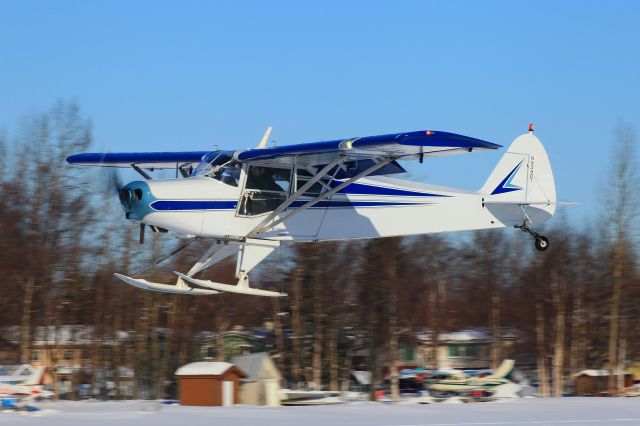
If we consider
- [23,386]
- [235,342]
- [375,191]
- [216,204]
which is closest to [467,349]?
[235,342]

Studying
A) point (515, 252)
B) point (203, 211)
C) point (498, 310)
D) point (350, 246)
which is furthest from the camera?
point (515, 252)

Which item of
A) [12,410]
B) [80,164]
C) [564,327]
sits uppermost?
[80,164]

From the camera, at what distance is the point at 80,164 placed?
19453 millimetres

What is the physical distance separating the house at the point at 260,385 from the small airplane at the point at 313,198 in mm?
10143

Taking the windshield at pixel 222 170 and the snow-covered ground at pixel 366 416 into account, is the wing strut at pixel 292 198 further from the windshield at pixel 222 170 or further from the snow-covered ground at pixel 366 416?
the snow-covered ground at pixel 366 416

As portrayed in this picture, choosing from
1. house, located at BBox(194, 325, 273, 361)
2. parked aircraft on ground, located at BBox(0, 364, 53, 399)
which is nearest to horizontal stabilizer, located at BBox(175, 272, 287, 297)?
parked aircraft on ground, located at BBox(0, 364, 53, 399)

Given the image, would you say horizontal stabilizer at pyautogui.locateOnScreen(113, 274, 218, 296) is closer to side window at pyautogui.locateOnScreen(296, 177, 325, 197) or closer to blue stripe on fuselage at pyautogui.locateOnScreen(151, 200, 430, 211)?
blue stripe on fuselage at pyautogui.locateOnScreen(151, 200, 430, 211)

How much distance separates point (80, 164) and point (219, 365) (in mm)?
8725

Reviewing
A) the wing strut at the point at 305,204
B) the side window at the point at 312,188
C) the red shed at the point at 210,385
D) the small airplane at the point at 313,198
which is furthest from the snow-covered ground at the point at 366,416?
the red shed at the point at 210,385

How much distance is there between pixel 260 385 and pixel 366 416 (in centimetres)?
792

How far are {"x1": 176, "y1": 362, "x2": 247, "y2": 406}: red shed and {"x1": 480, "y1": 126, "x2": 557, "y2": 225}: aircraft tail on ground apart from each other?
11172 mm

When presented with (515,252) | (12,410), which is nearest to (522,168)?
(12,410)

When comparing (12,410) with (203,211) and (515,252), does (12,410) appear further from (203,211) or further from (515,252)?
(515,252)

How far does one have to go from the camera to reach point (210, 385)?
25578mm
